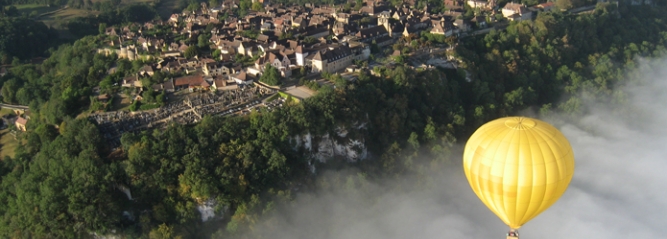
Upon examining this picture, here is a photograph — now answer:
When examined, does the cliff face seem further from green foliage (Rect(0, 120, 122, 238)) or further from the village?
green foliage (Rect(0, 120, 122, 238))

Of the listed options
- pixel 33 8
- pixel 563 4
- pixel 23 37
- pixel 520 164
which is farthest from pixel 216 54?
pixel 33 8

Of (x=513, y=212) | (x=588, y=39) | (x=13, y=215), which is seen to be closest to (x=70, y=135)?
(x=13, y=215)

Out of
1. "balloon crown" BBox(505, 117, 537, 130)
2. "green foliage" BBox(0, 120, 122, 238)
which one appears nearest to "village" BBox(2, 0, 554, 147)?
"green foliage" BBox(0, 120, 122, 238)

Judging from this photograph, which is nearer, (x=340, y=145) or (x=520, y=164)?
(x=520, y=164)

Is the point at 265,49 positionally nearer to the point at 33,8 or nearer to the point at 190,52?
the point at 190,52

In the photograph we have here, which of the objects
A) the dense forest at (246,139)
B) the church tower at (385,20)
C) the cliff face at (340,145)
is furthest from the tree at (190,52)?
the church tower at (385,20)

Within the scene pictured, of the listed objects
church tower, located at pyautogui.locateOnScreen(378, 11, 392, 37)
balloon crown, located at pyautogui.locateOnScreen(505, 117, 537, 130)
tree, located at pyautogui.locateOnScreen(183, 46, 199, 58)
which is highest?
church tower, located at pyautogui.locateOnScreen(378, 11, 392, 37)

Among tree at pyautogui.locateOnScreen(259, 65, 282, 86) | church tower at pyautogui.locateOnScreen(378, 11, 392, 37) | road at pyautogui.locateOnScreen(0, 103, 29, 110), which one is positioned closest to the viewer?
tree at pyautogui.locateOnScreen(259, 65, 282, 86)
